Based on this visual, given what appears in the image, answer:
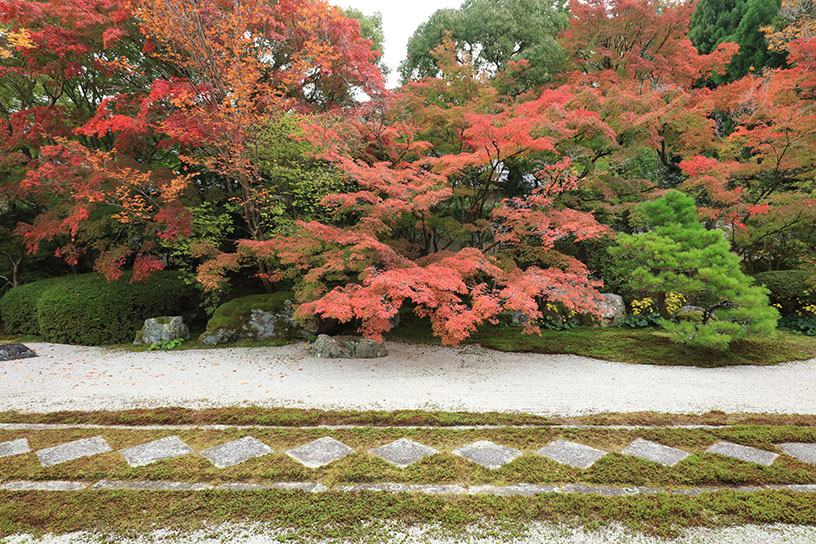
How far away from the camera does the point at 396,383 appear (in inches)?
174

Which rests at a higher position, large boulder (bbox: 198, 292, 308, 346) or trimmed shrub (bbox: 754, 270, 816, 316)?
trimmed shrub (bbox: 754, 270, 816, 316)

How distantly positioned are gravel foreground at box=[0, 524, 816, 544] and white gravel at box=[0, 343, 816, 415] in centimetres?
160

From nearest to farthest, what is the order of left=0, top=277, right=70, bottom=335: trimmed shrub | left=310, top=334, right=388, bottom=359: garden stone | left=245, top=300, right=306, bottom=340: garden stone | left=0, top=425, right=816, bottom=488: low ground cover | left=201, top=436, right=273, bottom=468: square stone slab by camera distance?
left=0, top=425, right=816, bottom=488: low ground cover < left=201, top=436, right=273, bottom=468: square stone slab < left=310, top=334, right=388, bottom=359: garden stone < left=245, top=300, right=306, bottom=340: garden stone < left=0, top=277, right=70, bottom=335: trimmed shrub

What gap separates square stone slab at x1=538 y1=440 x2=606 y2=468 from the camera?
2.54 m

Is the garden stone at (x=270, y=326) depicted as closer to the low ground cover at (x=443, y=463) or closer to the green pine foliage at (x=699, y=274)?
the low ground cover at (x=443, y=463)

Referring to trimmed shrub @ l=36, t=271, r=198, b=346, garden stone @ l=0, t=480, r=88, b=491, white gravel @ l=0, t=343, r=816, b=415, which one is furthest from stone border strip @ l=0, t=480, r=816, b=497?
trimmed shrub @ l=36, t=271, r=198, b=346

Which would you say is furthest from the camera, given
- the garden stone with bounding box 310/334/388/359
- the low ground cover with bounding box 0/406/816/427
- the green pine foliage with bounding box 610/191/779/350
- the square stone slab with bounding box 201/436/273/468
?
the garden stone with bounding box 310/334/388/359

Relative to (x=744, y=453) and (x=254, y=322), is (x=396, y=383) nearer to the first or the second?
(x=744, y=453)

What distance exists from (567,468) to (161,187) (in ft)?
21.6

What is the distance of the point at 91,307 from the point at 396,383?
5.55 metres

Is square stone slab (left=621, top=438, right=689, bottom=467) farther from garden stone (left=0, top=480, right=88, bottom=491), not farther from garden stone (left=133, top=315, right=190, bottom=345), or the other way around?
garden stone (left=133, top=315, right=190, bottom=345)

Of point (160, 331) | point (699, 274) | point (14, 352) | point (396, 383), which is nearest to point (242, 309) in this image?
point (160, 331)

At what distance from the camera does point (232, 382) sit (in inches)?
174

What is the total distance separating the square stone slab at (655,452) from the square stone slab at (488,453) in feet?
2.78
